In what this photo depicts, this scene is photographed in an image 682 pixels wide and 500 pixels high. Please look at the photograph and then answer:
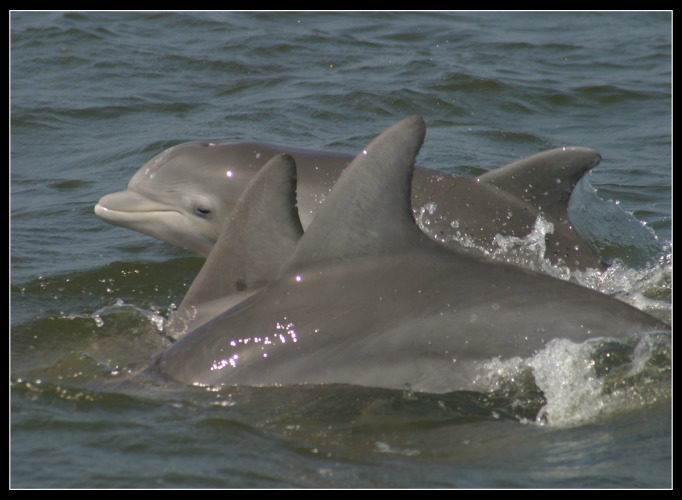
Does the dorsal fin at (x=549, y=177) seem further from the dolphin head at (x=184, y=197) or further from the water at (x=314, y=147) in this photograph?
the dolphin head at (x=184, y=197)

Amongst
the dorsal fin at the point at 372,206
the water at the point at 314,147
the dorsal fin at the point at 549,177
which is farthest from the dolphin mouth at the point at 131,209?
the dorsal fin at the point at 372,206

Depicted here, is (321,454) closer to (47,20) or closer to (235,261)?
(235,261)

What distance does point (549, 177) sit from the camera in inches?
373

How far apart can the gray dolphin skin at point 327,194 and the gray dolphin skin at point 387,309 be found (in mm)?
2030

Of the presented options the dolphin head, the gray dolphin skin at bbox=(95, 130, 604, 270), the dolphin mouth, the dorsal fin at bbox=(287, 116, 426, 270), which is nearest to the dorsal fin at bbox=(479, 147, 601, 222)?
the gray dolphin skin at bbox=(95, 130, 604, 270)

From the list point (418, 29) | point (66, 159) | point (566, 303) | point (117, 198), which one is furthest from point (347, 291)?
point (418, 29)

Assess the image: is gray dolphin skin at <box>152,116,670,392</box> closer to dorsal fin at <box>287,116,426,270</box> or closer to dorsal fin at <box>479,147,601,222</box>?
dorsal fin at <box>287,116,426,270</box>

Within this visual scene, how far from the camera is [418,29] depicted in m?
20.0

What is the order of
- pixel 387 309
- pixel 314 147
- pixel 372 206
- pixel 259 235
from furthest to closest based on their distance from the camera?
pixel 314 147, pixel 259 235, pixel 387 309, pixel 372 206

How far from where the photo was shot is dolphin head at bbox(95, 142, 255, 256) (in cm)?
1005

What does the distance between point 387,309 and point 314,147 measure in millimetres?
7197

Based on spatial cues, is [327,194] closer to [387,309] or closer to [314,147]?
[387,309]

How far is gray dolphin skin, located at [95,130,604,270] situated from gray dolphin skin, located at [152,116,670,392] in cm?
203

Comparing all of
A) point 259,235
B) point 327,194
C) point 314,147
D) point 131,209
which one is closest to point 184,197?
point 131,209
